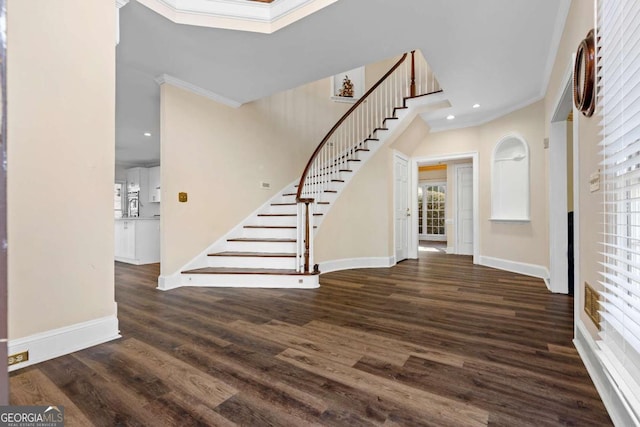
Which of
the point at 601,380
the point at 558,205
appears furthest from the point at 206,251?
the point at 558,205

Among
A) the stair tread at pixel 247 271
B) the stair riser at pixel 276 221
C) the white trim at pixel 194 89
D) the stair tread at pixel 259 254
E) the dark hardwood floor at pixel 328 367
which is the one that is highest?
the white trim at pixel 194 89

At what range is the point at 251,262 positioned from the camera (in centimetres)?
391

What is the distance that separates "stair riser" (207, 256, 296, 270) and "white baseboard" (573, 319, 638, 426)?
2.84 metres

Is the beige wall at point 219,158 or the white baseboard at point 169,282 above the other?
the beige wall at point 219,158

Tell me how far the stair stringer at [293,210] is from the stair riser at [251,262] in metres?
0.08

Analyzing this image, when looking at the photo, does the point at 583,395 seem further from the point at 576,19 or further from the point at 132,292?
the point at 132,292

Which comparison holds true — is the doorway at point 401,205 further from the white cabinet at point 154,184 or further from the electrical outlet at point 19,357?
the white cabinet at point 154,184

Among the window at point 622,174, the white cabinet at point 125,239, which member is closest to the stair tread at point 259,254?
the white cabinet at point 125,239

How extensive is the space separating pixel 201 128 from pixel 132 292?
2243mm

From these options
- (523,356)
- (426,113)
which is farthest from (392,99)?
(523,356)

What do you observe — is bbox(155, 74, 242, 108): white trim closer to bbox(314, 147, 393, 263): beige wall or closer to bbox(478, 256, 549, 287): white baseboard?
bbox(314, 147, 393, 263): beige wall

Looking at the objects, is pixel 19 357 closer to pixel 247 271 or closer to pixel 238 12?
pixel 247 271

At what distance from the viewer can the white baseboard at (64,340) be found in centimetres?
171

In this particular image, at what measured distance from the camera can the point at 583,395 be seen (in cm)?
141
